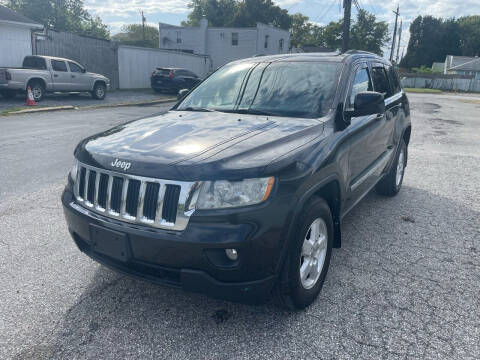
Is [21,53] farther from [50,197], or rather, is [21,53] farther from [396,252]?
[396,252]

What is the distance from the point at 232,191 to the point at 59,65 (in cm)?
1738

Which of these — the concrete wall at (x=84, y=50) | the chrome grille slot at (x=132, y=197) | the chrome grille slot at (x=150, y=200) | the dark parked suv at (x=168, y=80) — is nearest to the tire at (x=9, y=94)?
the concrete wall at (x=84, y=50)

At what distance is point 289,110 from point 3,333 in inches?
103

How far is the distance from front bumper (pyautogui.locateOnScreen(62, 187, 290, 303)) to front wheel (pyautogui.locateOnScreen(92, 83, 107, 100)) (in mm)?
18251

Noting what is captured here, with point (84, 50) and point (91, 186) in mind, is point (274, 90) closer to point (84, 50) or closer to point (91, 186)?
point (91, 186)

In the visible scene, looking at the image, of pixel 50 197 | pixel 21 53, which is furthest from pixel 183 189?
pixel 21 53

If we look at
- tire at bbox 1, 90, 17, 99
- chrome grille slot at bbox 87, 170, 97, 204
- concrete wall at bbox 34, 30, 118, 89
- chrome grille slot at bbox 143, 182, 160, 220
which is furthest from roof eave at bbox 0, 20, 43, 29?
chrome grille slot at bbox 143, 182, 160, 220

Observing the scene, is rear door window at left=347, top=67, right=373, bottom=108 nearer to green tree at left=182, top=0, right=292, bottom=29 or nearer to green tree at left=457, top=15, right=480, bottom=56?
green tree at left=182, top=0, right=292, bottom=29

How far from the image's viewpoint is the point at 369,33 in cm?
7525

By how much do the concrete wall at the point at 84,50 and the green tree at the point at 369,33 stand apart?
56.9m

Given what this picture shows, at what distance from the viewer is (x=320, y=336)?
2666 millimetres

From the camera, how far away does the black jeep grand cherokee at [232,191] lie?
239 cm

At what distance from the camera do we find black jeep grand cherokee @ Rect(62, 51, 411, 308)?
239 centimetres

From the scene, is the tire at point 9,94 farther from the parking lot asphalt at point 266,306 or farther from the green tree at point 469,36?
the green tree at point 469,36
